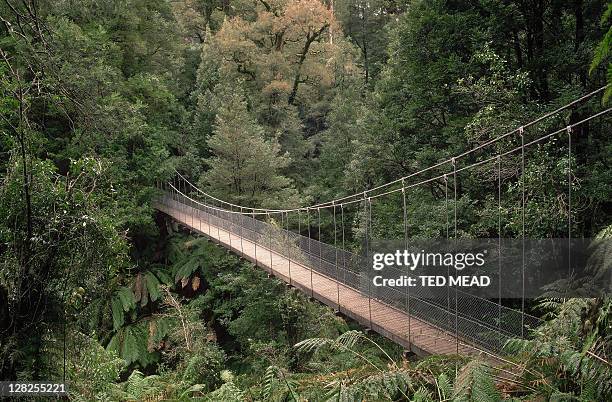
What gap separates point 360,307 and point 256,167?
5.88m

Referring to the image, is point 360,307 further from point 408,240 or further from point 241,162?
point 241,162

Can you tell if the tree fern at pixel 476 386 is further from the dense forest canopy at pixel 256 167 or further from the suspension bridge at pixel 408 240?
the suspension bridge at pixel 408 240

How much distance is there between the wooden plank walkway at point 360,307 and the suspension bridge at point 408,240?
1 cm

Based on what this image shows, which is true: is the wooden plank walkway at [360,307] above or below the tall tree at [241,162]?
below

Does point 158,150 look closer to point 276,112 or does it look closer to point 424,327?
point 276,112

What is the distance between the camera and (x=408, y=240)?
22.4 feet

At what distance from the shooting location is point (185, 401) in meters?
3.63

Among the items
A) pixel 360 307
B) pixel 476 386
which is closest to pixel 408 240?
pixel 360 307

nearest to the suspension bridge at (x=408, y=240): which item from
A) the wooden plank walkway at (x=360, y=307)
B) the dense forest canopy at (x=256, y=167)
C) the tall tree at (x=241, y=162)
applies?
the wooden plank walkway at (x=360, y=307)

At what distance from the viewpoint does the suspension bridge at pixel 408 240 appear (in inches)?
185

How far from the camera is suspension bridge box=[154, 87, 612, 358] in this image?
185 inches

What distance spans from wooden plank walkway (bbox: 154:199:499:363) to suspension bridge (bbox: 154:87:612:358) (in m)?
0.01

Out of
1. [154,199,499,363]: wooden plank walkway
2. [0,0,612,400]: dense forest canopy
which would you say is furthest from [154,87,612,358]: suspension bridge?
[0,0,612,400]: dense forest canopy

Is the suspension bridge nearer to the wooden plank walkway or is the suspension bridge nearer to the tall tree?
the wooden plank walkway
